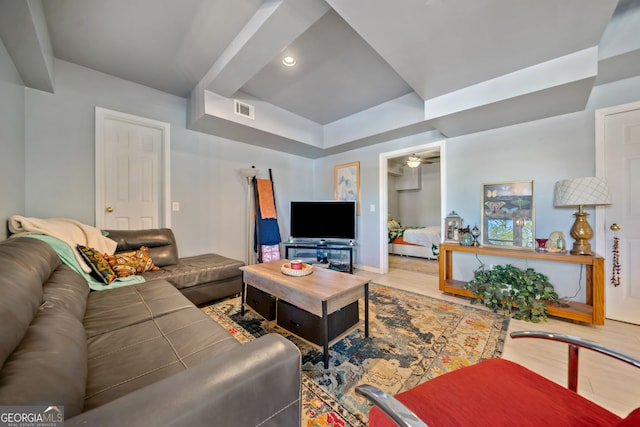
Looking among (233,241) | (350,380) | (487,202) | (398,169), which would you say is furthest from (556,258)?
(398,169)

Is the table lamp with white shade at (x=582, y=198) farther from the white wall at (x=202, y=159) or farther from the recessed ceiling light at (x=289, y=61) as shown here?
the recessed ceiling light at (x=289, y=61)

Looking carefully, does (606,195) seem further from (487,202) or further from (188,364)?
(188,364)

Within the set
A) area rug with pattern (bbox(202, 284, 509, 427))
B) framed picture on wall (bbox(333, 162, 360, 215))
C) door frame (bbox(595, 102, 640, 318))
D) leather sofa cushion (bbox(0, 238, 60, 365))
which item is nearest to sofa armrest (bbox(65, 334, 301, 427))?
leather sofa cushion (bbox(0, 238, 60, 365))

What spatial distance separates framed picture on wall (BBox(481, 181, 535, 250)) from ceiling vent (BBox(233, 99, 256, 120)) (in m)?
3.21

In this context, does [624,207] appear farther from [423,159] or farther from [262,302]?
[423,159]

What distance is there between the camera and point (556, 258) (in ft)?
7.23

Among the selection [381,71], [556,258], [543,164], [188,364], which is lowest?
[188,364]

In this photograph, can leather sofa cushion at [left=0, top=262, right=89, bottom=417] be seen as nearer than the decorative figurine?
Yes

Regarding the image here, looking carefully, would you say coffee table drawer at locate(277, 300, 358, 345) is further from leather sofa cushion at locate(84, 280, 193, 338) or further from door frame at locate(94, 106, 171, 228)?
door frame at locate(94, 106, 171, 228)

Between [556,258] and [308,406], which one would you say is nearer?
[308,406]

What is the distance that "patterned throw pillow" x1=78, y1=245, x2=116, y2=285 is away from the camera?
6.22ft

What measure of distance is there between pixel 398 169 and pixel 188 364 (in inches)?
302

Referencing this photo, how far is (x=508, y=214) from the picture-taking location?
2758mm

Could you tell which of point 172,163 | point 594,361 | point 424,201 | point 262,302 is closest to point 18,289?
point 262,302
